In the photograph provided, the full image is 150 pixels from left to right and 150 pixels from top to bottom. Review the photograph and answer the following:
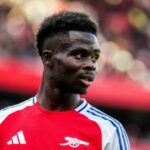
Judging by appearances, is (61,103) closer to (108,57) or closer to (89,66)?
(89,66)

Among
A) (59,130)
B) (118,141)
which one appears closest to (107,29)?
(59,130)

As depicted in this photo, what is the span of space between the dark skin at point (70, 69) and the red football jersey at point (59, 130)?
2.8 inches

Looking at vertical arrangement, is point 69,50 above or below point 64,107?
above

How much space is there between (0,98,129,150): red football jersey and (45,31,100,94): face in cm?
21

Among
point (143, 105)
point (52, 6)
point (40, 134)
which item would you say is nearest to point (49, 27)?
point (40, 134)

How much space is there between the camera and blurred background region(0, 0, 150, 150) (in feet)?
36.7

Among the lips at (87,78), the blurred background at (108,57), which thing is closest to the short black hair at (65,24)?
the lips at (87,78)

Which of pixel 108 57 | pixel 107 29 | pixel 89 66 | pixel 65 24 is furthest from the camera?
pixel 107 29

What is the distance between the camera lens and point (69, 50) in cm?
357

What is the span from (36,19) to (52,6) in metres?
0.70

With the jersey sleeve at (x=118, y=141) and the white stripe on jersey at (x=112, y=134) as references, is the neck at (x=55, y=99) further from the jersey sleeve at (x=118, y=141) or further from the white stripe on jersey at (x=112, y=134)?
the jersey sleeve at (x=118, y=141)

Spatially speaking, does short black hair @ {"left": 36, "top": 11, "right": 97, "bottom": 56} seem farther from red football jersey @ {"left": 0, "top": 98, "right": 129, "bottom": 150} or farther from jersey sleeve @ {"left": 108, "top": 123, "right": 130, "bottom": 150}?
jersey sleeve @ {"left": 108, "top": 123, "right": 130, "bottom": 150}

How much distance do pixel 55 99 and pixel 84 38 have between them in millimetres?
449

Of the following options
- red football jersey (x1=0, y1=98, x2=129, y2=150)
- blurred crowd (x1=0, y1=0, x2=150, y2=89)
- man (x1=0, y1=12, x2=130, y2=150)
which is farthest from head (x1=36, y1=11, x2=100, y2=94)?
blurred crowd (x1=0, y1=0, x2=150, y2=89)
